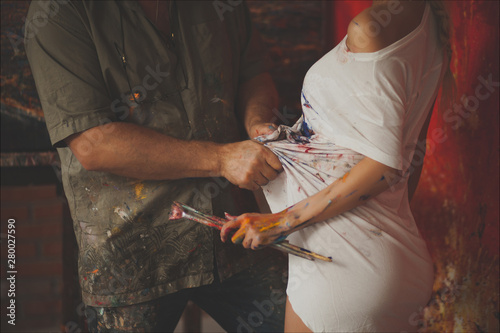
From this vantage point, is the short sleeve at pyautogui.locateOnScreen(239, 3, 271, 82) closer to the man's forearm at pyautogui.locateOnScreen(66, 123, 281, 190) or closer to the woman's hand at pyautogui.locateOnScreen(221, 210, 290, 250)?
the man's forearm at pyautogui.locateOnScreen(66, 123, 281, 190)

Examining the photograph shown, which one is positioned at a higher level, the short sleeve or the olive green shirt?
the short sleeve

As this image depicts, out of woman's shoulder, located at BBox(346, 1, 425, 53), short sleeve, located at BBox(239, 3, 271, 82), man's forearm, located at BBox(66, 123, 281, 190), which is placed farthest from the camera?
short sleeve, located at BBox(239, 3, 271, 82)

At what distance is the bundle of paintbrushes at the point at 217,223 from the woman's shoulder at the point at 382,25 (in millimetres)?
423

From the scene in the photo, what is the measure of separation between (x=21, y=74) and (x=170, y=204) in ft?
3.35

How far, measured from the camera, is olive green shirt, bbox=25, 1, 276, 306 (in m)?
1.22

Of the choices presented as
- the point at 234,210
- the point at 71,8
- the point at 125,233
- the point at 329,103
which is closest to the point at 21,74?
the point at 71,8

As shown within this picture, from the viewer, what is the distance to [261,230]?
96 cm

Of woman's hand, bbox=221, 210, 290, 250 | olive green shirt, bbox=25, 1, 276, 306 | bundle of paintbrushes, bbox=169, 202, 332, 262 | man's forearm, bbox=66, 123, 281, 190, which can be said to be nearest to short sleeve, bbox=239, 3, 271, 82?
olive green shirt, bbox=25, 1, 276, 306

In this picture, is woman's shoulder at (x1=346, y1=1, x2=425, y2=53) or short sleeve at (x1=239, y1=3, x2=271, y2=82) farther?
short sleeve at (x1=239, y1=3, x2=271, y2=82)

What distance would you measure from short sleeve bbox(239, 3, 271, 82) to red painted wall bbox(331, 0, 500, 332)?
1.88 feet

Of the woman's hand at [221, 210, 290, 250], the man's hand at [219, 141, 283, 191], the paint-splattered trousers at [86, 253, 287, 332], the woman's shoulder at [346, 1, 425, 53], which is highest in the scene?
the woman's shoulder at [346, 1, 425, 53]

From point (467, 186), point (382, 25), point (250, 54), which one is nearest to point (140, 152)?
point (250, 54)

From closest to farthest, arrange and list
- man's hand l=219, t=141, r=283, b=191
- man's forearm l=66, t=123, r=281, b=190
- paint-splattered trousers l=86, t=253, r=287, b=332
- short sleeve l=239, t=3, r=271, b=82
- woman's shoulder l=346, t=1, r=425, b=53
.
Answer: woman's shoulder l=346, t=1, r=425, b=53 < man's hand l=219, t=141, r=283, b=191 < man's forearm l=66, t=123, r=281, b=190 < paint-splattered trousers l=86, t=253, r=287, b=332 < short sleeve l=239, t=3, r=271, b=82

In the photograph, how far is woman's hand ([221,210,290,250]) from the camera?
95cm
